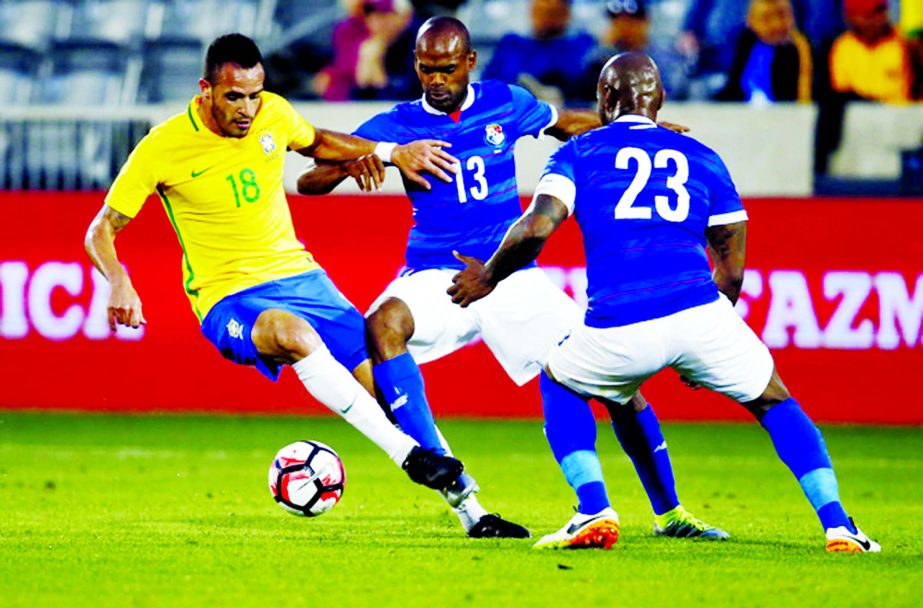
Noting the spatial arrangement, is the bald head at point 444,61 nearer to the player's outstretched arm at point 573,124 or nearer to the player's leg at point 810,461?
the player's outstretched arm at point 573,124

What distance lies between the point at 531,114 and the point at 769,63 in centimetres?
587

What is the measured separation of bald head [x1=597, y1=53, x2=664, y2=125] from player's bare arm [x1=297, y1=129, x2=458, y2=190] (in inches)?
44.6

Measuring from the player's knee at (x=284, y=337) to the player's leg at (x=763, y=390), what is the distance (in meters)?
1.70

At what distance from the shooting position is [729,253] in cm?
664

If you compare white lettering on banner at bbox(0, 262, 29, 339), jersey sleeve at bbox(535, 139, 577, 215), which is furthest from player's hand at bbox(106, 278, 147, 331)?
white lettering on banner at bbox(0, 262, 29, 339)

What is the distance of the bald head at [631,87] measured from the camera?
659cm

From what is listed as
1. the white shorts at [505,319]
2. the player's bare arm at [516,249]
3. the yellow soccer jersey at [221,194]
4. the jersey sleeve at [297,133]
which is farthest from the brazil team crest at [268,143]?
the player's bare arm at [516,249]

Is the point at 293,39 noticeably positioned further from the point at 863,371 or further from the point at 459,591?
the point at 459,591

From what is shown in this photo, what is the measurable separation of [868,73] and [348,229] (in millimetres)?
4354

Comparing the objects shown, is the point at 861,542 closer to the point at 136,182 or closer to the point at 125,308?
the point at 125,308

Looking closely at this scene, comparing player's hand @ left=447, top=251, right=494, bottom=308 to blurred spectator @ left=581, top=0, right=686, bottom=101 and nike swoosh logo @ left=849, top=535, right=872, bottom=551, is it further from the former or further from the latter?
blurred spectator @ left=581, top=0, right=686, bottom=101

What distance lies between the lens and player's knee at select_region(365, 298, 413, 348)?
24.3 ft

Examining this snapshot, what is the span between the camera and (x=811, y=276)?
12.2 metres

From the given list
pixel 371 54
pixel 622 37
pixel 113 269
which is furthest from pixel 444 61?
pixel 371 54
